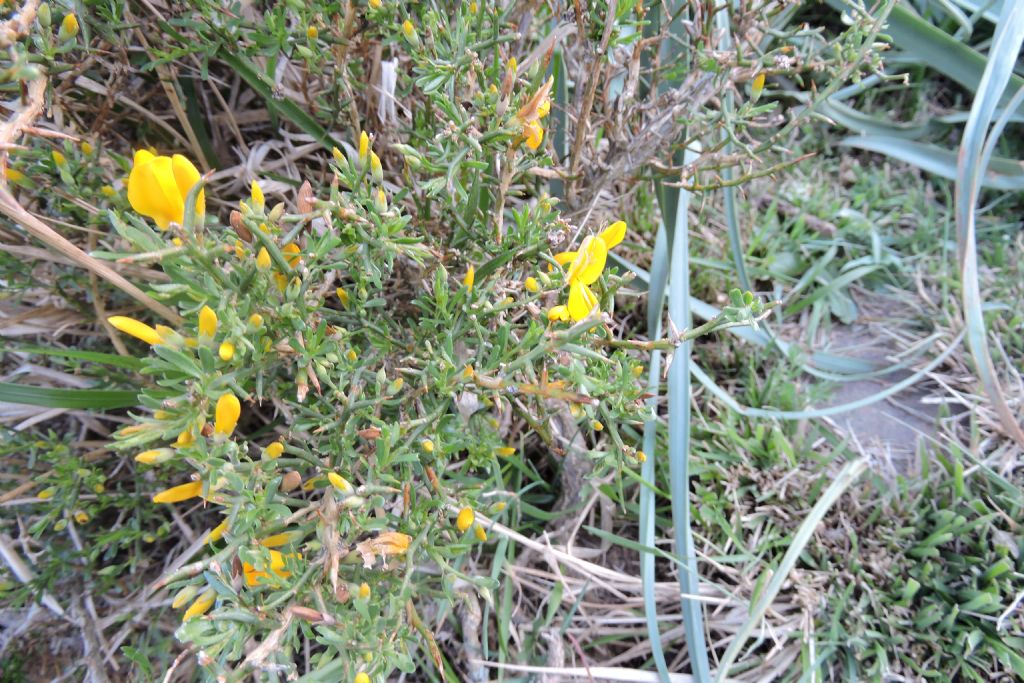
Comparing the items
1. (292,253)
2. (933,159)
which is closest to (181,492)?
(292,253)

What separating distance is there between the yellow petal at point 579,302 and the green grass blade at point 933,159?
1623mm

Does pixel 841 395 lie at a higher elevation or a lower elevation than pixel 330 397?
higher

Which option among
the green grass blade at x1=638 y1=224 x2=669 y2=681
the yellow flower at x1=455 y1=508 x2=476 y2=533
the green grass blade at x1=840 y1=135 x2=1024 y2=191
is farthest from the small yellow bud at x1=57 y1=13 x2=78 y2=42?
the green grass blade at x1=840 y1=135 x2=1024 y2=191

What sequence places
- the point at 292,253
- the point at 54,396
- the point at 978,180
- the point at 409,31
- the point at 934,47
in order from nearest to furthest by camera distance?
the point at 292,253 → the point at 409,31 → the point at 54,396 → the point at 978,180 → the point at 934,47

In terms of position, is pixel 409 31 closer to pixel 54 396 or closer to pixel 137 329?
pixel 137 329

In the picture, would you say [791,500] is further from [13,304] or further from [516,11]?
[13,304]

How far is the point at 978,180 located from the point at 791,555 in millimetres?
928

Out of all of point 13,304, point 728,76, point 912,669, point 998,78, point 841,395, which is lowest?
point 13,304

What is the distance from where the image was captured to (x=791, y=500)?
5.31 ft

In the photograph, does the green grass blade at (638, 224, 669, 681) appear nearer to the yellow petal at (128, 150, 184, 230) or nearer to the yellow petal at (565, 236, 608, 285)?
the yellow petal at (565, 236, 608, 285)

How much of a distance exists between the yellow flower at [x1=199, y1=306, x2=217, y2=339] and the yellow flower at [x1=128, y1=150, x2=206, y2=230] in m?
0.11

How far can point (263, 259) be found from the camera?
85 centimetres

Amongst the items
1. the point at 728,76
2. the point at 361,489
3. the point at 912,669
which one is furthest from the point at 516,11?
the point at 912,669

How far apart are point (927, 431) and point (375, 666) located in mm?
1490
